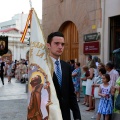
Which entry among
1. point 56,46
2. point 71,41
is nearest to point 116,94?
point 56,46

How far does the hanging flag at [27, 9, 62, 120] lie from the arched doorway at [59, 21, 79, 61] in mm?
11049

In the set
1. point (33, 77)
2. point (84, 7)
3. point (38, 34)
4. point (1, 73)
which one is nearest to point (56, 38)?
point (38, 34)

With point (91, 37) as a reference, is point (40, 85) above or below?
below

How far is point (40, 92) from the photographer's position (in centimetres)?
270

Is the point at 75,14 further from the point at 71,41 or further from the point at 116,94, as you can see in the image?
the point at 116,94

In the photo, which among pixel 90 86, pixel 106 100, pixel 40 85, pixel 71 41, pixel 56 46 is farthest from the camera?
pixel 71 41

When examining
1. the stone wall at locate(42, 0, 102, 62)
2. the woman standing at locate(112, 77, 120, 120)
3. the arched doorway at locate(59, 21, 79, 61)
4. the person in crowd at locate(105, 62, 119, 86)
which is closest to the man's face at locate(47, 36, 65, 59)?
the woman standing at locate(112, 77, 120, 120)

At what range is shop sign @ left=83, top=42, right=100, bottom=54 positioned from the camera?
11586 millimetres

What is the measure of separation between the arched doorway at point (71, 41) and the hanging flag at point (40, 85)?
1105cm

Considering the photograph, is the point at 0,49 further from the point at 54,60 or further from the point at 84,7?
the point at 54,60

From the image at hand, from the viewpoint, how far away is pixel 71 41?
14.5 metres

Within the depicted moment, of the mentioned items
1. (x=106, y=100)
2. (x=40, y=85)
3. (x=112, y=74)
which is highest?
(x=40, y=85)

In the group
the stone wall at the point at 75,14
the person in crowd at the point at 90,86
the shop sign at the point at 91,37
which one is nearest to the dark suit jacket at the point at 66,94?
the person in crowd at the point at 90,86

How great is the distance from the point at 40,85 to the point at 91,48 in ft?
30.6
